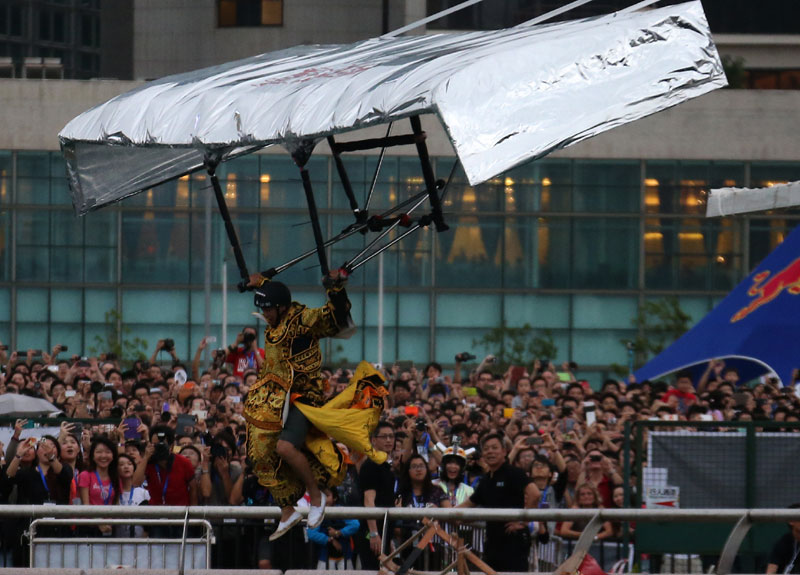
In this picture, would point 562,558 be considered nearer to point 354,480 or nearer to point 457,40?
point 354,480

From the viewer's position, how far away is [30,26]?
4050 inches

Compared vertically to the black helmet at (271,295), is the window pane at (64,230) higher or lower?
higher

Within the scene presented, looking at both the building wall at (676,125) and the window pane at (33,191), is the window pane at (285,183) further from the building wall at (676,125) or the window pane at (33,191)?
the window pane at (33,191)

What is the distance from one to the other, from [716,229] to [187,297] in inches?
599

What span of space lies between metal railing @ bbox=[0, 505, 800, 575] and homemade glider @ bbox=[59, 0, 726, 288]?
154 cm

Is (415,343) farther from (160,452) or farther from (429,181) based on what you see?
(429,181)

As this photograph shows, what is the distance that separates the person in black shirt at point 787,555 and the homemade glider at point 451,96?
3.98m

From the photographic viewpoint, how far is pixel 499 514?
9516 mm

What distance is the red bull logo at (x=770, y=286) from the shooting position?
2033 centimetres

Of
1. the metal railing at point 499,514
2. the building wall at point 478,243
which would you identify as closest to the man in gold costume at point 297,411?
the metal railing at point 499,514

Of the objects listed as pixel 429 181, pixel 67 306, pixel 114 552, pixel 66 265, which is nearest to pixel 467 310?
pixel 67 306

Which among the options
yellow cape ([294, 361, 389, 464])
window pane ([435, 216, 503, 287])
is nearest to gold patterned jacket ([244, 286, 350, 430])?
yellow cape ([294, 361, 389, 464])

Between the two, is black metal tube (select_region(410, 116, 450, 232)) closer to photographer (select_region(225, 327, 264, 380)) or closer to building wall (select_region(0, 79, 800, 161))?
photographer (select_region(225, 327, 264, 380))

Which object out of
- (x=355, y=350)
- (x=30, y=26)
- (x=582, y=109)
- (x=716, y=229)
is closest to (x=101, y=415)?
(x=582, y=109)
